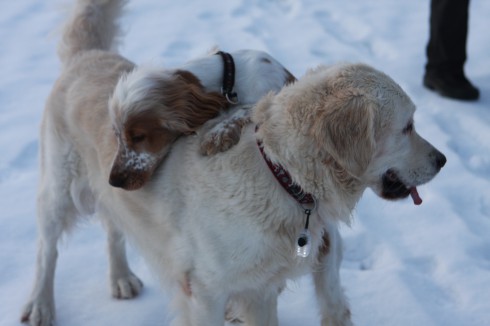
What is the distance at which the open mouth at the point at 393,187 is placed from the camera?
270 centimetres

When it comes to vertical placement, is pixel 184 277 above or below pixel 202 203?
below

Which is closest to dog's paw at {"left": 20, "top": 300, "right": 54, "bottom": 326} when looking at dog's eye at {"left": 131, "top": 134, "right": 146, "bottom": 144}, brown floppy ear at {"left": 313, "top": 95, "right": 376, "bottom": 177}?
dog's eye at {"left": 131, "top": 134, "right": 146, "bottom": 144}

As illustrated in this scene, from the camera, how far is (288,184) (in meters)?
2.64

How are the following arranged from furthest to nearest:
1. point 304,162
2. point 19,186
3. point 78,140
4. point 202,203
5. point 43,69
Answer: point 43,69
point 19,186
point 78,140
point 202,203
point 304,162

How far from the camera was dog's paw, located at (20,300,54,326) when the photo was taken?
140 inches

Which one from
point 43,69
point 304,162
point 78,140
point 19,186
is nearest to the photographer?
point 304,162

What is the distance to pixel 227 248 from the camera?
2.67 metres

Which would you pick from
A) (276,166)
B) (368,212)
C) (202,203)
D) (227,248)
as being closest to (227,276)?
(227,248)

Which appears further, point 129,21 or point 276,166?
point 129,21

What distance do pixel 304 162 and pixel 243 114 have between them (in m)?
0.43

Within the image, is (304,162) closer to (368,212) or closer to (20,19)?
(368,212)

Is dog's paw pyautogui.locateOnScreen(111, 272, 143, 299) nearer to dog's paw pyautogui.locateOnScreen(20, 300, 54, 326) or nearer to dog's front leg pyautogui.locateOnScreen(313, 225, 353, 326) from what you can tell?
dog's paw pyautogui.locateOnScreen(20, 300, 54, 326)

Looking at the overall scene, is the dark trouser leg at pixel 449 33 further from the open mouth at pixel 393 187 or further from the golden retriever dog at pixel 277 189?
the open mouth at pixel 393 187

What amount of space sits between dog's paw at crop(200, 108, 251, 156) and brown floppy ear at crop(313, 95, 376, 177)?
16.6 inches
